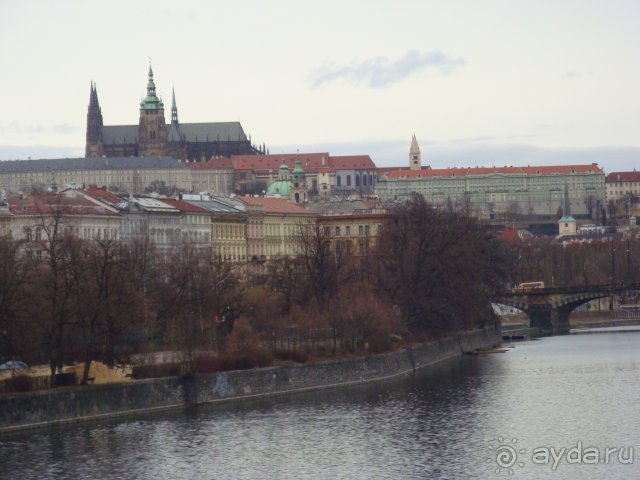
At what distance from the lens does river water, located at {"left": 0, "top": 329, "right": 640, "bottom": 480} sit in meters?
43.6

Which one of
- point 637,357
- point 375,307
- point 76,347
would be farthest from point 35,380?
point 637,357

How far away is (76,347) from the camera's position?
53.6m

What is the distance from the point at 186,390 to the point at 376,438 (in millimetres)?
8271

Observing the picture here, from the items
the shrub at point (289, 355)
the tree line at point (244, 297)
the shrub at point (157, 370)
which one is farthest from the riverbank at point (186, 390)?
the tree line at point (244, 297)

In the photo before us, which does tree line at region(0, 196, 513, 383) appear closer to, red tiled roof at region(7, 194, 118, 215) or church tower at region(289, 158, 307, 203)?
red tiled roof at region(7, 194, 118, 215)

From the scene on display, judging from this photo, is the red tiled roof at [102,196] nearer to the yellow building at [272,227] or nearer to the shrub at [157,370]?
the yellow building at [272,227]

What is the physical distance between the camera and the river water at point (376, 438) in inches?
1716

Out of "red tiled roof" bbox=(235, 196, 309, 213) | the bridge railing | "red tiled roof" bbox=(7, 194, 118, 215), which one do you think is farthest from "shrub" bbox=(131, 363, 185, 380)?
"red tiled roof" bbox=(235, 196, 309, 213)

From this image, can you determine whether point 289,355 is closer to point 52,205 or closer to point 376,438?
point 376,438

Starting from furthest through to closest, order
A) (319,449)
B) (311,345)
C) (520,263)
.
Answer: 1. (520,263)
2. (311,345)
3. (319,449)

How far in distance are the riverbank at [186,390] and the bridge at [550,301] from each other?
32060 millimetres

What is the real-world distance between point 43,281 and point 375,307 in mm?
15141

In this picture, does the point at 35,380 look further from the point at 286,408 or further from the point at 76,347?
the point at 286,408

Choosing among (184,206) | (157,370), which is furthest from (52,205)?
(157,370)
